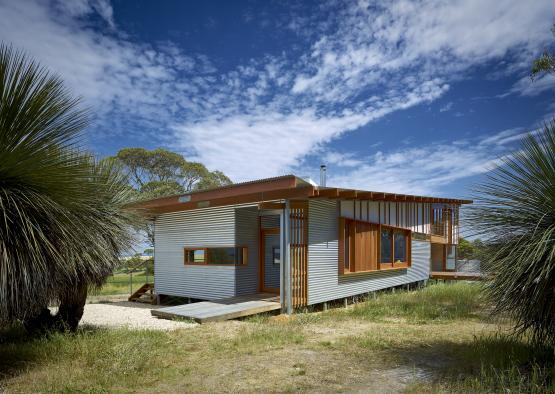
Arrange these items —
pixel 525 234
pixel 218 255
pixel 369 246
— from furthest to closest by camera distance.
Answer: pixel 369 246, pixel 218 255, pixel 525 234

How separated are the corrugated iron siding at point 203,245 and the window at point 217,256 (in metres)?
0.16

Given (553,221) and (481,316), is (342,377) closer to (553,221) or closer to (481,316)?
(553,221)

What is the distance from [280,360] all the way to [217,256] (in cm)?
679

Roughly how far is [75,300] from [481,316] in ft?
28.2

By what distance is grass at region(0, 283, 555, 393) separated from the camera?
4434mm

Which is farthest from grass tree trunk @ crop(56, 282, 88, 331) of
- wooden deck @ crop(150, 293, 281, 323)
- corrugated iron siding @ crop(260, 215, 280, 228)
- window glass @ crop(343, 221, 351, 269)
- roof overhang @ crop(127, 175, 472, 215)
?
window glass @ crop(343, 221, 351, 269)

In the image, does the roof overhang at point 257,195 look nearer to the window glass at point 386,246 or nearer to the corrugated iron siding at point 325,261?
the corrugated iron siding at point 325,261

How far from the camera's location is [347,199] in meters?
11.6

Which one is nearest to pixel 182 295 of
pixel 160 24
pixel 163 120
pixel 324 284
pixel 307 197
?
pixel 324 284

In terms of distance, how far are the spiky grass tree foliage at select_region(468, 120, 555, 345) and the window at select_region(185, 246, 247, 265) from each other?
7.50 metres

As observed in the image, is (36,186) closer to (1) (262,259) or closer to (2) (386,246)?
(1) (262,259)

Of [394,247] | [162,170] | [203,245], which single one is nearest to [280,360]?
[203,245]

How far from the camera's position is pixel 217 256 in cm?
1202

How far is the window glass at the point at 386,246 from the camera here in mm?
13344
